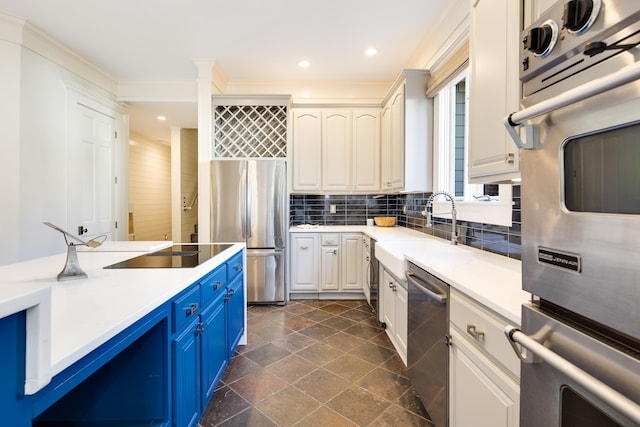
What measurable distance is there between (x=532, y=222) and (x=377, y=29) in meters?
2.66

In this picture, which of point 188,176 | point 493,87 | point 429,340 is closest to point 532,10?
point 493,87

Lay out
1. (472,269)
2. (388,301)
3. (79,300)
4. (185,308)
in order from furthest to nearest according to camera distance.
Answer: (388,301)
(472,269)
(185,308)
(79,300)

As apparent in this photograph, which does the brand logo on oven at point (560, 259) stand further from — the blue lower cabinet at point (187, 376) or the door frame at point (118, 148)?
the door frame at point (118, 148)

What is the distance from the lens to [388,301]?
2416 mm

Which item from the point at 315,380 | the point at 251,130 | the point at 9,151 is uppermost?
the point at 251,130

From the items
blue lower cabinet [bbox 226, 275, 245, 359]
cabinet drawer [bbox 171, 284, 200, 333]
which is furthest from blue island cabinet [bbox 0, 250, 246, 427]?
blue lower cabinet [bbox 226, 275, 245, 359]

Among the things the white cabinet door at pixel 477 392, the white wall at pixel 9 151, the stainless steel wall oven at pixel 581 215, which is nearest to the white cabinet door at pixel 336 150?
the white cabinet door at pixel 477 392

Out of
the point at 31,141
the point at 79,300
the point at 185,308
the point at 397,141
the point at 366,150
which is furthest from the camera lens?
the point at 366,150

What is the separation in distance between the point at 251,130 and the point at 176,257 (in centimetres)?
226

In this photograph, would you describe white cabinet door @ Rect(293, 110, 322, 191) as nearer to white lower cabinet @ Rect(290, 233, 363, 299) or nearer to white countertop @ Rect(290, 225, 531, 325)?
white lower cabinet @ Rect(290, 233, 363, 299)

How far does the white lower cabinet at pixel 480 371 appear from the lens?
0.92 m

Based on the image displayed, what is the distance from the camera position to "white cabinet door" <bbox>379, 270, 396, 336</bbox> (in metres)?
2.24

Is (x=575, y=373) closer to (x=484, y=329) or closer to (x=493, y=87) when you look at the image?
(x=484, y=329)

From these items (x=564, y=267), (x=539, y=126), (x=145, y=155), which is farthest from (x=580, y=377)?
(x=145, y=155)
